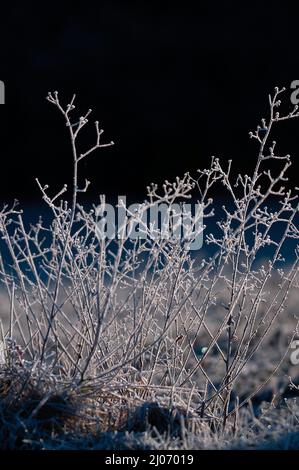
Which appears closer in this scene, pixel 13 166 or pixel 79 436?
pixel 79 436

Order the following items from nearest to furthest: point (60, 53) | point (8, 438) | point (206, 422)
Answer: point (8, 438)
point (206, 422)
point (60, 53)

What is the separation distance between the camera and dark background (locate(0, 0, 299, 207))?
1435 cm

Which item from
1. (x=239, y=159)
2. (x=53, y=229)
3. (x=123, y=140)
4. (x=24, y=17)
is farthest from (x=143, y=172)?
(x=53, y=229)

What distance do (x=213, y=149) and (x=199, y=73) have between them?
127 cm

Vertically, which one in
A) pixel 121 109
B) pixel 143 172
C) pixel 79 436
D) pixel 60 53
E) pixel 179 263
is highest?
pixel 60 53

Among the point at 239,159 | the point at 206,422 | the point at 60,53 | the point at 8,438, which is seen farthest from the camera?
the point at 60,53

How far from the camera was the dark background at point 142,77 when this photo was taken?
→ 14.4 m

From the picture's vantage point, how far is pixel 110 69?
14.7m

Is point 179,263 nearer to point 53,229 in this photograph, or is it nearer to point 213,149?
point 53,229

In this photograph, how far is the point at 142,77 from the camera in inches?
582

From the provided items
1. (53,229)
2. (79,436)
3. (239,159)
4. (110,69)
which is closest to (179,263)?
(53,229)

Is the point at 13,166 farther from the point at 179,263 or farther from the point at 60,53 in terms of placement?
the point at 179,263

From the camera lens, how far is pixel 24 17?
1484 cm

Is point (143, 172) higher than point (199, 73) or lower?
lower
